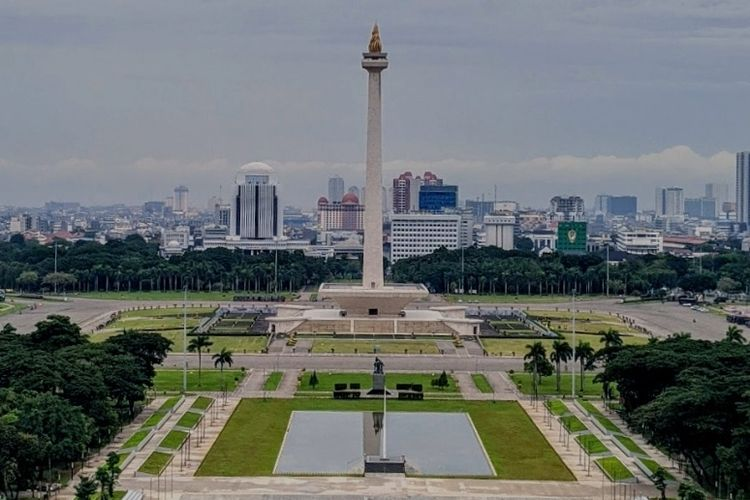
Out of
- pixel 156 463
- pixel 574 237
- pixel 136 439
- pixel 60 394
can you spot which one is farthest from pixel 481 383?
pixel 574 237

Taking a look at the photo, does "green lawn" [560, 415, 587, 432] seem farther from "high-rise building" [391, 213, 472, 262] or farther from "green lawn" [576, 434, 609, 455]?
"high-rise building" [391, 213, 472, 262]

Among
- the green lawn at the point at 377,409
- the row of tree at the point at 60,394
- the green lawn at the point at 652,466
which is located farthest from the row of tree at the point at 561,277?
the green lawn at the point at 652,466

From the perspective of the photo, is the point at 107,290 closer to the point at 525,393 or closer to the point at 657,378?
the point at 525,393

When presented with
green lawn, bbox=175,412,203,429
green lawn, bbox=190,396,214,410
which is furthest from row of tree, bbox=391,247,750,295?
green lawn, bbox=175,412,203,429

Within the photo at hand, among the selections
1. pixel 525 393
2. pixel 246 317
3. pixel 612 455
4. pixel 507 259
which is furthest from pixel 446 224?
pixel 612 455

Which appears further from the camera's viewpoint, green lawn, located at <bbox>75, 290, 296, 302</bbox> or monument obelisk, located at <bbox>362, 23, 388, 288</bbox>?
green lawn, located at <bbox>75, 290, 296, 302</bbox>

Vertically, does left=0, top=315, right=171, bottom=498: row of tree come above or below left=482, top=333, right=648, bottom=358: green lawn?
above

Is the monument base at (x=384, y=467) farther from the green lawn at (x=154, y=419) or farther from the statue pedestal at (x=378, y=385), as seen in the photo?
the statue pedestal at (x=378, y=385)
